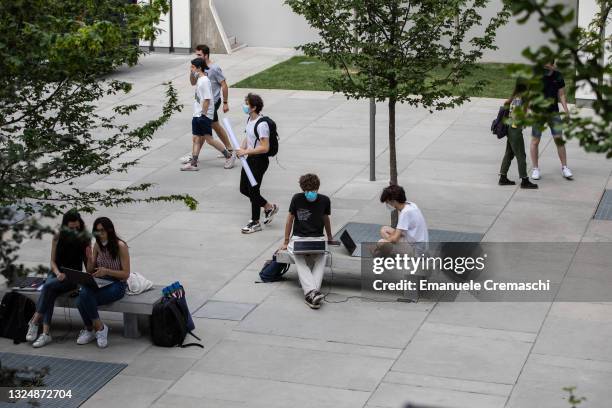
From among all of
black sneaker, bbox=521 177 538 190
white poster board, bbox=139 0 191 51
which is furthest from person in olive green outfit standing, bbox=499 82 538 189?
white poster board, bbox=139 0 191 51

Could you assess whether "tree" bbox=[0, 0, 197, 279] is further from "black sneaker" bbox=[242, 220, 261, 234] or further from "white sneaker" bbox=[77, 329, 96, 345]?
"black sneaker" bbox=[242, 220, 261, 234]

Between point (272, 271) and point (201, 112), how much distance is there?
17.9 feet

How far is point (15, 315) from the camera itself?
11305mm

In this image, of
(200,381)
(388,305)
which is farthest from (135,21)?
(388,305)

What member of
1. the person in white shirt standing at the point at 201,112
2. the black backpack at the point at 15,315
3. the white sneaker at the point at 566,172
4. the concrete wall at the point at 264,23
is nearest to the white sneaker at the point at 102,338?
the black backpack at the point at 15,315

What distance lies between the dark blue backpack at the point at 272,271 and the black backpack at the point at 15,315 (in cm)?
263

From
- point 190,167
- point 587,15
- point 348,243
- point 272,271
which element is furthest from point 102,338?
point 587,15

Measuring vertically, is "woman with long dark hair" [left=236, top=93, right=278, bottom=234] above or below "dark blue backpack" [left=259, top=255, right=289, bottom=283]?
above

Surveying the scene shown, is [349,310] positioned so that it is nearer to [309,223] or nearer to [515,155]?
[309,223]

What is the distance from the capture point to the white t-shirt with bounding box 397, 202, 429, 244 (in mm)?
11867

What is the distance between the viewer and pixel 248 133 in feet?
47.5

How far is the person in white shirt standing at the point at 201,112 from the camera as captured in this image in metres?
17.4

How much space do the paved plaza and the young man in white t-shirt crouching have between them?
0.68 meters

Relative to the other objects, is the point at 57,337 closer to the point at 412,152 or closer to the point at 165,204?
the point at 165,204
